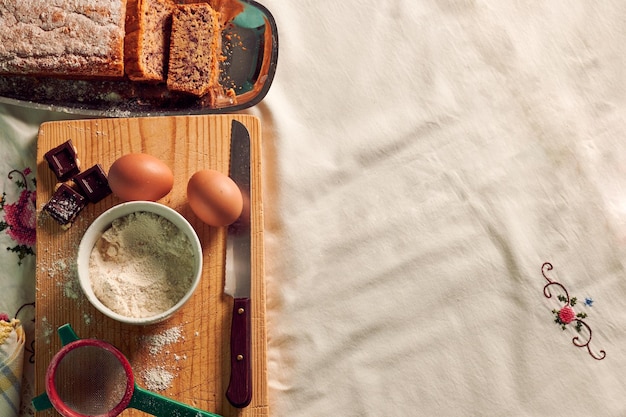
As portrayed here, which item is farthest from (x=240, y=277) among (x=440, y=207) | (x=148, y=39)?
(x=148, y=39)

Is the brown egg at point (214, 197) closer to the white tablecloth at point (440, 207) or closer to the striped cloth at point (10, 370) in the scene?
the white tablecloth at point (440, 207)

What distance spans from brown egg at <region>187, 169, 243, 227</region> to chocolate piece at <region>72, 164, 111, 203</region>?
0.66ft

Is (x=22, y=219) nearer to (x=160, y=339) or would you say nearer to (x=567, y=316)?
(x=160, y=339)

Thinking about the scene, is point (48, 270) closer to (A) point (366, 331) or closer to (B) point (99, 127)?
(B) point (99, 127)

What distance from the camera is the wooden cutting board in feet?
4.32

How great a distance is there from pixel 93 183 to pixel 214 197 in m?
0.30

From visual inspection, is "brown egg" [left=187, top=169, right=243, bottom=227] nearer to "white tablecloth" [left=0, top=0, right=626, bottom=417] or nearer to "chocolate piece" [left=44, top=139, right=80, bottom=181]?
"white tablecloth" [left=0, top=0, right=626, bottom=417]

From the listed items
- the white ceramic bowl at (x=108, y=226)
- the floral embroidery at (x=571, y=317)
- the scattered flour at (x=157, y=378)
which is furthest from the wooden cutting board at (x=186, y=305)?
the floral embroidery at (x=571, y=317)

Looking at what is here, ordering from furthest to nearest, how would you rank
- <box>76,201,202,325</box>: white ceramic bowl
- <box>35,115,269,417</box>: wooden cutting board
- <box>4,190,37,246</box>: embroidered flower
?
<box>4,190,37,246</box>: embroidered flower < <box>35,115,269,417</box>: wooden cutting board < <box>76,201,202,325</box>: white ceramic bowl

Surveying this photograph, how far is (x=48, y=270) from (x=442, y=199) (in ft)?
2.95

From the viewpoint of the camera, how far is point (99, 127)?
4.61 ft

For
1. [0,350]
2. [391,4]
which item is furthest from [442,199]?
[0,350]

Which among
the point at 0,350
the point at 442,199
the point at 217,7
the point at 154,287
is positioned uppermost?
the point at 217,7

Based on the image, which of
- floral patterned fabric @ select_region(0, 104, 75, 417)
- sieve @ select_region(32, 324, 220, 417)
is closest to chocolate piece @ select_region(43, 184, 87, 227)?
floral patterned fabric @ select_region(0, 104, 75, 417)
